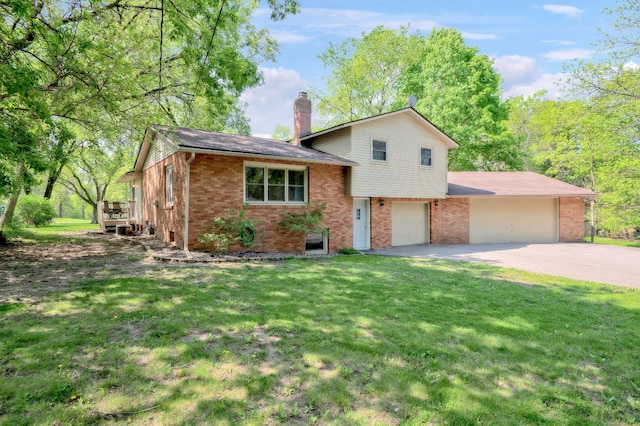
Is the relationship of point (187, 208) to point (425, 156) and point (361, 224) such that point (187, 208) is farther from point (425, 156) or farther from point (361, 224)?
point (425, 156)

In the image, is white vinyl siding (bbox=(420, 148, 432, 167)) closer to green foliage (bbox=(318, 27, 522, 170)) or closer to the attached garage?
the attached garage

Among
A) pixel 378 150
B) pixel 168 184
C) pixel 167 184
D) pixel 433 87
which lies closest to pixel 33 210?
pixel 167 184

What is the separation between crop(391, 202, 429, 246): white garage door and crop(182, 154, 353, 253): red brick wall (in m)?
3.13

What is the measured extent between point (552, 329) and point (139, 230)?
1826 cm

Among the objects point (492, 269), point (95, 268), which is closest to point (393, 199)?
point (492, 269)

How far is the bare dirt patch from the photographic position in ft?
19.6

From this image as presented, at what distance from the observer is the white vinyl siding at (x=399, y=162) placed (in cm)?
1340

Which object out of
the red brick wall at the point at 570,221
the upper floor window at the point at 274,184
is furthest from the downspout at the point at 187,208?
the red brick wall at the point at 570,221

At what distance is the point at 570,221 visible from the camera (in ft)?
58.1

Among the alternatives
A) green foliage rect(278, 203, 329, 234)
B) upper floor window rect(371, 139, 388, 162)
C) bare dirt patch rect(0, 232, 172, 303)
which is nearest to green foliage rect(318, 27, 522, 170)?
upper floor window rect(371, 139, 388, 162)

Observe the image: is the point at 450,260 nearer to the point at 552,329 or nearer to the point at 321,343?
the point at 552,329

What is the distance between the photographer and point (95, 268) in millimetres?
7836

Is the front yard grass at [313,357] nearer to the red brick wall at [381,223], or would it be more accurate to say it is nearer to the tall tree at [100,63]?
the tall tree at [100,63]

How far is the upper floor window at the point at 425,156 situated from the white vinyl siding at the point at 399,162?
0.18 meters
